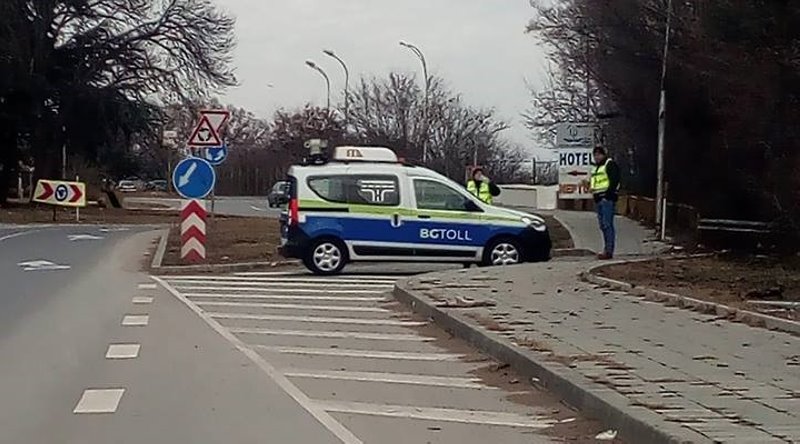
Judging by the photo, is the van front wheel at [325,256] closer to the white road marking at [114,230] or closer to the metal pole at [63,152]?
the white road marking at [114,230]

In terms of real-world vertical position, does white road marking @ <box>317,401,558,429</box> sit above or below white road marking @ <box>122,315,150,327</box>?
above

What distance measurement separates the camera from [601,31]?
3259cm

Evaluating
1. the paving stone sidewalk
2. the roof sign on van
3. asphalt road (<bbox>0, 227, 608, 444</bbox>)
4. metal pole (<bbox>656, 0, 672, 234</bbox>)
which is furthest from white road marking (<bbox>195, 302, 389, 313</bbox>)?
metal pole (<bbox>656, 0, 672, 234</bbox>)

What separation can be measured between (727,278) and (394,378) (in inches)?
367

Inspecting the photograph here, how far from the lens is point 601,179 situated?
22328mm

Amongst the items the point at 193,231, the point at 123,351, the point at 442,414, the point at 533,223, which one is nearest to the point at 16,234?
the point at 193,231

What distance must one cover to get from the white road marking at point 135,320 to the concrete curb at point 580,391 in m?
3.30

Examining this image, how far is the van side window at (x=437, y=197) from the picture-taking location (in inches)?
882

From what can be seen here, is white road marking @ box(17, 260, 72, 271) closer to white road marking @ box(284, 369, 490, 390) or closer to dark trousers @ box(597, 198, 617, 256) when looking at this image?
dark trousers @ box(597, 198, 617, 256)

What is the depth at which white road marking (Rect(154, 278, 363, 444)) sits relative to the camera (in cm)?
838

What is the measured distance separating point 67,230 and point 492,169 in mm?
37575

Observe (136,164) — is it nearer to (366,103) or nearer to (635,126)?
(366,103)

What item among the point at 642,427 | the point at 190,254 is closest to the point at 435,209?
the point at 190,254

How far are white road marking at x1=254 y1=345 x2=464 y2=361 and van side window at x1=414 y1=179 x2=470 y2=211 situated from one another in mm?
9897
